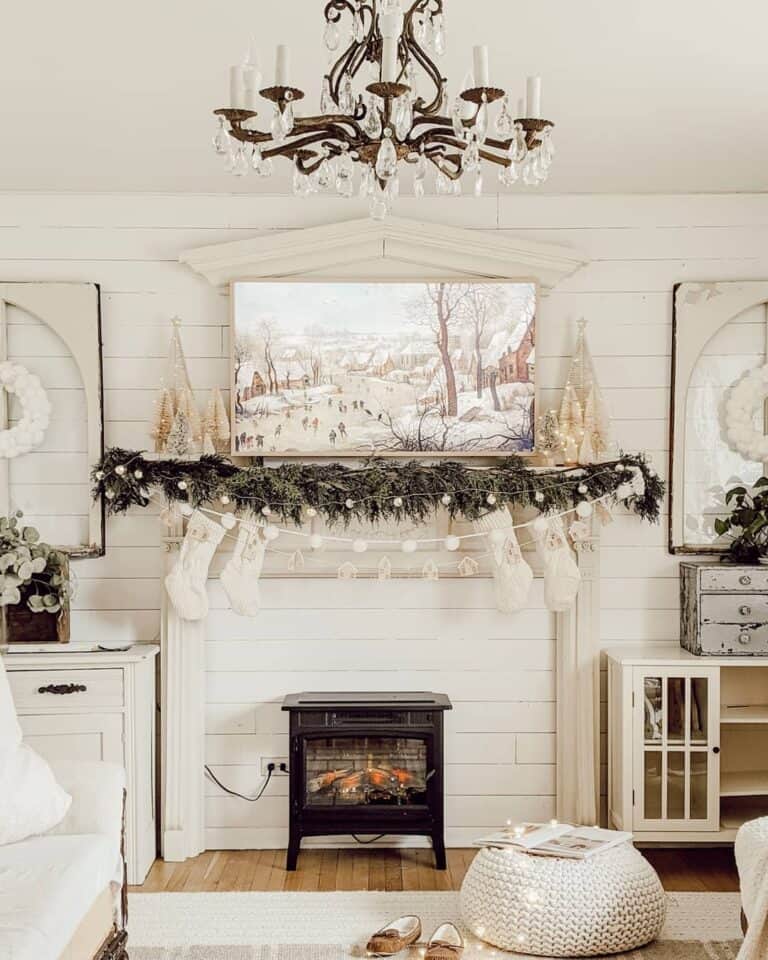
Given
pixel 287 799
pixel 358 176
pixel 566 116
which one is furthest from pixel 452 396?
pixel 287 799

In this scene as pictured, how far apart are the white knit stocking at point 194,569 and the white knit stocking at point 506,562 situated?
1037 millimetres

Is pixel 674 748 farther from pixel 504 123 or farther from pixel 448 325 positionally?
pixel 504 123

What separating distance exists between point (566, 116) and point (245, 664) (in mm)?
2422

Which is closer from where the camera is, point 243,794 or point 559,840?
point 559,840

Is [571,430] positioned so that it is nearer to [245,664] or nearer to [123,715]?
[245,664]

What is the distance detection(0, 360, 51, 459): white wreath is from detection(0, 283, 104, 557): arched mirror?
4 centimetres

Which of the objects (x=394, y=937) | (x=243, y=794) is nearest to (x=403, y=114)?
(x=394, y=937)

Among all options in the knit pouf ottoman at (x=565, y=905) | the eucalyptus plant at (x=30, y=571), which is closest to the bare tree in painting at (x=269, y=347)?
the eucalyptus plant at (x=30, y=571)

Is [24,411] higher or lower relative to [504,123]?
lower

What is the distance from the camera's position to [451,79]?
3250mm

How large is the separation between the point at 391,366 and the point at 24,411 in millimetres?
1491

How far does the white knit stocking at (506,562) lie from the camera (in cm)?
427

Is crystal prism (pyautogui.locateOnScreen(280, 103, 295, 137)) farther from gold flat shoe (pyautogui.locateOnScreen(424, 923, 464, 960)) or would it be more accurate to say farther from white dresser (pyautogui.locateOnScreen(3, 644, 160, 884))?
white dresser (pyautogui.locateOnScreen(3, 644, 160, 884))

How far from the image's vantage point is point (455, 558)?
4.44m
